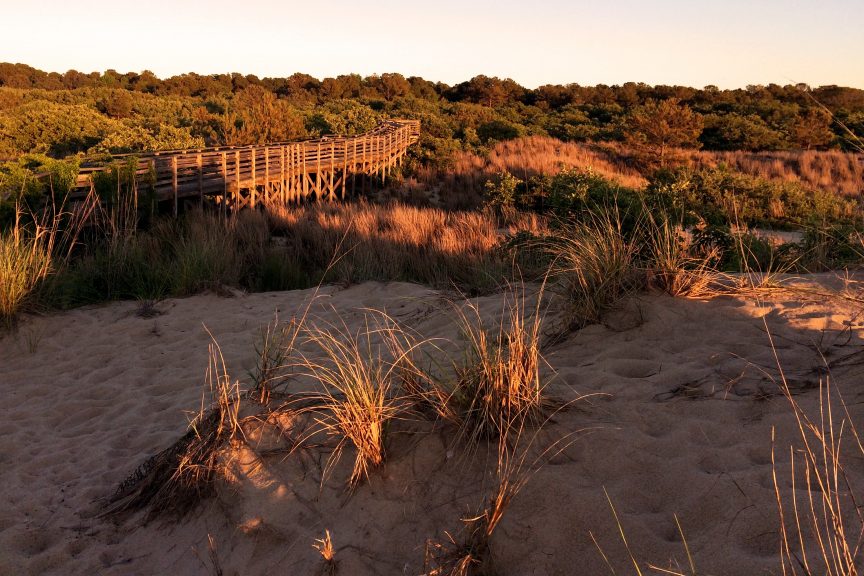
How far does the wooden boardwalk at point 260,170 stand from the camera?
13.9 meters

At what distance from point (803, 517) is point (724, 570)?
1.29ft

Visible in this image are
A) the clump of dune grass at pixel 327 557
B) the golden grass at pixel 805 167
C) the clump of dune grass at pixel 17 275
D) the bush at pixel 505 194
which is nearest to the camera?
the clump of dune grass at pixel 327 557

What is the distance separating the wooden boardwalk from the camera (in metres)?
13.9

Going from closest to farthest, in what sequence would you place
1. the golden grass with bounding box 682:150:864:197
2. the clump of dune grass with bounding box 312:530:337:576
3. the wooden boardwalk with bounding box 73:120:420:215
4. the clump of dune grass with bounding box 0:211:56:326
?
the clump of dune grass with bounding box 312:530:337:576 → the clump of dune grass with bounding box 0:211:56:326 → the wooden boardwalk with bounding box 73:120:420:215 → the golden grass with bounding box 682:150:864:197

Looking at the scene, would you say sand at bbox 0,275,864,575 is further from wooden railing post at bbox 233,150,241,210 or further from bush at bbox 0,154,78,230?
wooden railing post at bbox 233,150,241,210

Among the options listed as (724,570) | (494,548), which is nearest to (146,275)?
(494,548)

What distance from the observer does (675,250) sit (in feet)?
15.9

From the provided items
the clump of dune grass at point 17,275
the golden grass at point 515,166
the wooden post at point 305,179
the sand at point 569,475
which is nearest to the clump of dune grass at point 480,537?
the sand at point 569,475

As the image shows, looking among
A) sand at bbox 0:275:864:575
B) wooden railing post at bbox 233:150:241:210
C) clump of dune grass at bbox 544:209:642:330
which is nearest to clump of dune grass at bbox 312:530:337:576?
sand at bbox 0:275:864:575

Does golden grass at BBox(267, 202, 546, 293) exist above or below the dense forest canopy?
below

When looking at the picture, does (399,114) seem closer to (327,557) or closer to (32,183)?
(32,183)

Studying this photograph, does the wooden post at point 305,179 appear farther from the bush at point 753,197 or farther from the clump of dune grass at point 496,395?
the clump of dune grass at point 496,395

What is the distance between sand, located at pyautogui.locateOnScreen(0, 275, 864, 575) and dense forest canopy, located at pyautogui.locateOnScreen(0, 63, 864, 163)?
61.2 inches

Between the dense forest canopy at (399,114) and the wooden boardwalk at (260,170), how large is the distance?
4.69 meters
